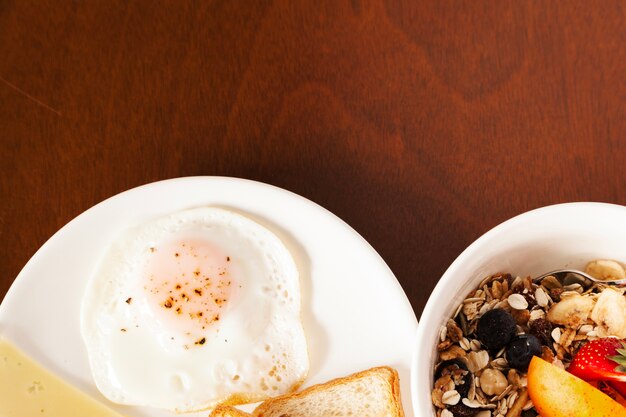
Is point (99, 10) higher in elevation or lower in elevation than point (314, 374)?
higher

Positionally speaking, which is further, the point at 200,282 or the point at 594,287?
the point at 200,282

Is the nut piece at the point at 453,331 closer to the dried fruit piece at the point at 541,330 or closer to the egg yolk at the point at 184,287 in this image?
the dried fruit piece at the point at 541,330

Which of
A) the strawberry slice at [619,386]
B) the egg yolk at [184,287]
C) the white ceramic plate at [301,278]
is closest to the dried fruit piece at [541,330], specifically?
the strawberry slice at [619,386]

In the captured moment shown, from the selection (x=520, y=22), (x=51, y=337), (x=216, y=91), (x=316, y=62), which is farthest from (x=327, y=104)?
(x=51, y=337)

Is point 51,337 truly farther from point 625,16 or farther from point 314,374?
point 625,16

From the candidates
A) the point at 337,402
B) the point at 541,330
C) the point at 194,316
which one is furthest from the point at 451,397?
the point at 194,316

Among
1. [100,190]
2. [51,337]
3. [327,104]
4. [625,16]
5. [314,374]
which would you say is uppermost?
[625,16]

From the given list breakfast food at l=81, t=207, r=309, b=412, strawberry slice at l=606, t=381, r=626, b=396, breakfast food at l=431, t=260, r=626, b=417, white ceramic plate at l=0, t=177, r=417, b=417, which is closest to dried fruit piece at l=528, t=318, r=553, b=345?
breakfast food at l=431, t=260, r=626, b=417

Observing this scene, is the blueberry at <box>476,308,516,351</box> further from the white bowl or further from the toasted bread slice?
the toasted bread slice
